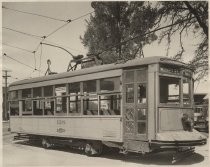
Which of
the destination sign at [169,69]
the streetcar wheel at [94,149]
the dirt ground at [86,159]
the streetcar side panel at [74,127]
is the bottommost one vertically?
the dirt ground at [86,159]

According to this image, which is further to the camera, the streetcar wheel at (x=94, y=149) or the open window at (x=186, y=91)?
the streetcar wheel at (x=94, y=149)

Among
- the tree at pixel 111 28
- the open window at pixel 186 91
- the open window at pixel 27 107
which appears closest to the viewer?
the open window at pixel 186 91

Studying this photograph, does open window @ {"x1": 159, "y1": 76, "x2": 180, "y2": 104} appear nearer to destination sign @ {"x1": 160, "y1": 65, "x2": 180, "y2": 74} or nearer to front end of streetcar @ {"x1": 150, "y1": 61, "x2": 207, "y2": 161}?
front end of streetcar @ {"x1": 150, "y1": 61, "x2": 207, "y2": 161}

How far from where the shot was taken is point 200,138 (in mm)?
9766

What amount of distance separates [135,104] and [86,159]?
2306mm

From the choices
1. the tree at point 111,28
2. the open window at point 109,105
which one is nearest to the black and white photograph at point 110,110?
the open window at point 109,105

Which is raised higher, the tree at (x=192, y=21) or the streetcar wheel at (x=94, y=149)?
the tree at (x=192, y=21)

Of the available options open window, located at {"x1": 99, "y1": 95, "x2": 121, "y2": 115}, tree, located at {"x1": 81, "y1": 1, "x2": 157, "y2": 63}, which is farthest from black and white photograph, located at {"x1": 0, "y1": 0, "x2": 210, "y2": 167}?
tree, located at {"x1": 81, "y1": 1, "x2": 157, "y2": 63}

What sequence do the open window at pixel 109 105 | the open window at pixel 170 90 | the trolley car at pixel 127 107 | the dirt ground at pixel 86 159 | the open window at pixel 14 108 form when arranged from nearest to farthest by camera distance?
the trolley car at pixel 127 107
the dirt ground at pixel 86 159
the open window at pixel 170 90
the open window at pixel 109 105
the open window at pixel 14 108

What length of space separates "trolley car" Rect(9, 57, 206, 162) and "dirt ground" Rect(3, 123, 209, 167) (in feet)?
1.18

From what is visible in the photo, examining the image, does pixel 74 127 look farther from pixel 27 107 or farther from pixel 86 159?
pixel 27 107

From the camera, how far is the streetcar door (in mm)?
9562

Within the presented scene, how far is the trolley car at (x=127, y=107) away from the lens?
30.8ft

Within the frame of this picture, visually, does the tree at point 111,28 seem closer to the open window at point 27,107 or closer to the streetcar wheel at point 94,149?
the open window at point 27,107
